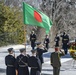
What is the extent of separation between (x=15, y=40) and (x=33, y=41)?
692 cm

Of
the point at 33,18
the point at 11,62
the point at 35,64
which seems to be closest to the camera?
the point at 35,64

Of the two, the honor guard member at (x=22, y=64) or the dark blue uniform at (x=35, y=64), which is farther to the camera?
the honor guard member at (x=22, y=64)

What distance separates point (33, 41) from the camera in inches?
964

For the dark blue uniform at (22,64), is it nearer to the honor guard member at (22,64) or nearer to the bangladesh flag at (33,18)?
the honor guard member at (22,64)

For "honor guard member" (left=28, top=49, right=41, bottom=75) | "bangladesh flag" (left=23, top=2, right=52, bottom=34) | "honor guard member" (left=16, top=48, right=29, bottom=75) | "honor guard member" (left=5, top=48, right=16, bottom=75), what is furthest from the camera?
"bangladesh flag" (left=23, top=2, right=52, bottom=34)

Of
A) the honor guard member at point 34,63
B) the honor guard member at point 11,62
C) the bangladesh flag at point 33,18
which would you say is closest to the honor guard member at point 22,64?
the honor guard member at point 34,63

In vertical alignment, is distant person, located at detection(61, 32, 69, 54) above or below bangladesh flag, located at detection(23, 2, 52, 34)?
below

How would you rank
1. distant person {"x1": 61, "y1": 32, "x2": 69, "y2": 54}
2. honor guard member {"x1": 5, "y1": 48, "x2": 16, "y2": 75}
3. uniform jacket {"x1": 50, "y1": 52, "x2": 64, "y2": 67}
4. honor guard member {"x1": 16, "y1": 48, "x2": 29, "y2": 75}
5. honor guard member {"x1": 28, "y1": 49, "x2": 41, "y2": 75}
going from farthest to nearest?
distant person {"x1": 61, "y1": 32, "x2": 69, "y2": 54}
uniform jacket {"x1": 50, "y1": 52, "x2": 64, "y2": 67}
honor guard member {"x1": 5, "y1": 48, "x2": 16, "y2": 75}
honor guard member {"x1": 16, "y1": 48, "x2": 29, "y2": 75}
honor guard member {"x1": 28, "y1": 49, "x2": 41, "y2": 75}

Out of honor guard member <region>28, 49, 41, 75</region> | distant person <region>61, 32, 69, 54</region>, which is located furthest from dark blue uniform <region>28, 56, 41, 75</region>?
distant person <region>61, 32, 69, 54</region>

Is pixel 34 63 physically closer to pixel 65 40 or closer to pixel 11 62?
pixel 11 62

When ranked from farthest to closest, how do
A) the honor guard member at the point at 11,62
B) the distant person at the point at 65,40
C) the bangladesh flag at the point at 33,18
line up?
the distant person at the point at 65,40 → the bangladesh flag at the point at 33,18 → the honor guard member at the point at 11,62

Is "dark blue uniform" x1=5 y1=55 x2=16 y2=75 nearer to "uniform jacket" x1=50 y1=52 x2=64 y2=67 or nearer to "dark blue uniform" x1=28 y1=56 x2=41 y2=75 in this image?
"dark blue uniform" x1=28 y1=56 x2=41 y2=75

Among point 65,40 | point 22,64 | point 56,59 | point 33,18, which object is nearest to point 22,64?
point 22,64

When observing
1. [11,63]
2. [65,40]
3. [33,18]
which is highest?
[33,18]
